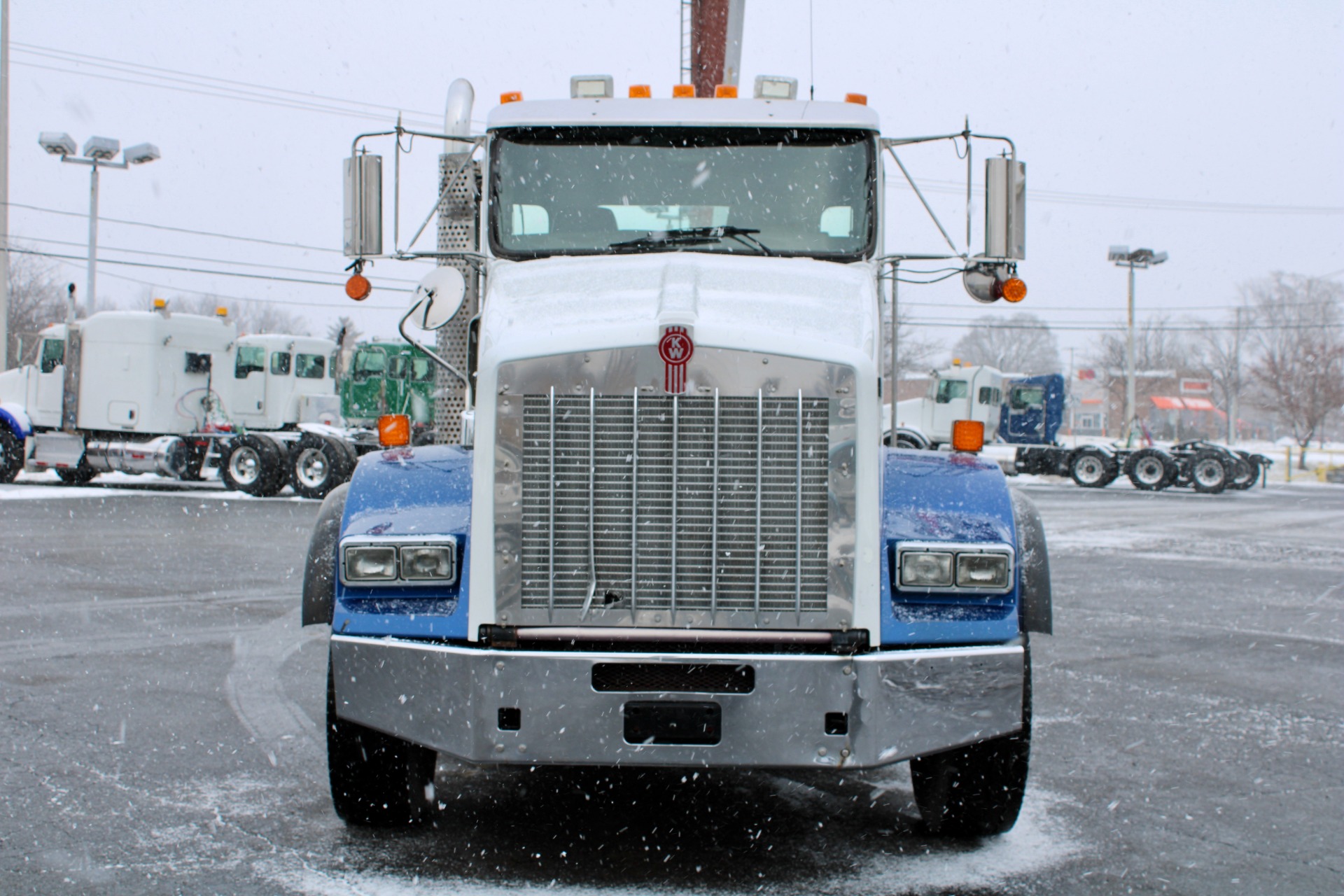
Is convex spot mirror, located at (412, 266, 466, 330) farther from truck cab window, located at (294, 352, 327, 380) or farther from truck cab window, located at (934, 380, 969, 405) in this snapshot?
truck cab window, located at (934, 380, 969, 405)

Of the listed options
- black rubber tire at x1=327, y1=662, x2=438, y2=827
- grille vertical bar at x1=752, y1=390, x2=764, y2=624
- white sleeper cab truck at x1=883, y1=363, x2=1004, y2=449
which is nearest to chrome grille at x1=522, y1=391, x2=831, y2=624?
grille vertical bar at x1=752, y1=390, x2=764, y2=624

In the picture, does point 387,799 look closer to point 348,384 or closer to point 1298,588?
point 1298,588

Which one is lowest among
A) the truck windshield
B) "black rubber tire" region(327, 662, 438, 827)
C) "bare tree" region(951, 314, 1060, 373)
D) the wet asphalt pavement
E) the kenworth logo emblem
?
the wet asphalt pavement

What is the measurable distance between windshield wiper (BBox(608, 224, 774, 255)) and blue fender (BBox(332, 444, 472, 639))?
1.29 m

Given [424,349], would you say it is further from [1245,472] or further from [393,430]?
[1245,472]

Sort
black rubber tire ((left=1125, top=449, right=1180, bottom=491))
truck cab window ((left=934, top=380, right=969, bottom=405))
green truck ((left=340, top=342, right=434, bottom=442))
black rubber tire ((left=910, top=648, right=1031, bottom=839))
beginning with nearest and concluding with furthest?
black rubber tire ((left=910, top=648, right=1031, bottom=839)), green truck ((left=340, top=342, right=434, bottom=442)), black rubber tire ((left=1125, top=449, right=1180, bottom=491)), truck cab window ((left=934, top=380, right=969, bottom=405))

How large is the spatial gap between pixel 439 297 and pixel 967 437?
211 cm

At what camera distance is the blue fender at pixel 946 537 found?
367 cm

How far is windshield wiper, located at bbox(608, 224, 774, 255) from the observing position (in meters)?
4.96

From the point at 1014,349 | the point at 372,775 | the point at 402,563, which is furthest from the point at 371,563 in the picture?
the point at 1014,349

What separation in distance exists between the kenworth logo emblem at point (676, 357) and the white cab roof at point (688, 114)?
1998 mm

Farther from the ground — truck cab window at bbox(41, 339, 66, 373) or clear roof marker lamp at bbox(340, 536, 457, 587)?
truck cab window at bbox(41, 339, 66, 373)

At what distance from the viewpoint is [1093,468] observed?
31.7 meters

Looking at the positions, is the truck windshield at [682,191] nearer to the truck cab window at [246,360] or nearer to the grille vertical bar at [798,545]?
the grille vertical bar at [798,545]
